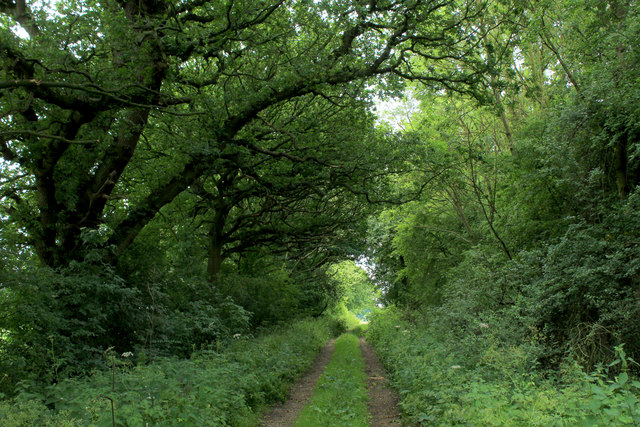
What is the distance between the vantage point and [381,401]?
10195 millimetres

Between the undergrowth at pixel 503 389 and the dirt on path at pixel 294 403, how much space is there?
238 cm

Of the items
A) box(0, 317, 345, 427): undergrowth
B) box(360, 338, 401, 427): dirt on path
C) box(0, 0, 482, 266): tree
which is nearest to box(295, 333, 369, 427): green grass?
box(360, 338, 401, 427): dirt on path

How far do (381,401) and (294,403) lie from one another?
2084mm

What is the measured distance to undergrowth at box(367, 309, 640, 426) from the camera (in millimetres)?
3525

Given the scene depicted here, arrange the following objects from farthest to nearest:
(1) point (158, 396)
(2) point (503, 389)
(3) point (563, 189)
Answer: (3) point (563, 189)
(1) point (158, 396)
(2) point (503, 389)

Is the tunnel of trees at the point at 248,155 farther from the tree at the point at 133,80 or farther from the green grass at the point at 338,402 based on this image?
the green grass at the point at 338,402

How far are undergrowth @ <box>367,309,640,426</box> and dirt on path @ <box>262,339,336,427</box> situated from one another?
7.82 feet

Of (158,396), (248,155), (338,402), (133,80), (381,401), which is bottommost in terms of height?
(381,401)

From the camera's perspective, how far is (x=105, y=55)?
30.8 feet

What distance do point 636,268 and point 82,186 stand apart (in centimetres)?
1107

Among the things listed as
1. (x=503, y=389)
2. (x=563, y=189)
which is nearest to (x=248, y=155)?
(x=563, y=189)

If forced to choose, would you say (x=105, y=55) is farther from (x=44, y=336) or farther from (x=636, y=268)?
(x=636, y=268)

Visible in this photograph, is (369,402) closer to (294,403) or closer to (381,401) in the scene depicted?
(381,401)

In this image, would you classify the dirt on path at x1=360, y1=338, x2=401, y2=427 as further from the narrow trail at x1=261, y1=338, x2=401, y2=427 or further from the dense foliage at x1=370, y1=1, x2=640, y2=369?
the dense foliage at x1=370, y1=1, x2=640, y2=369
